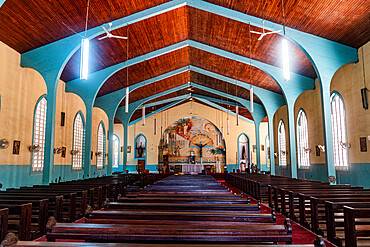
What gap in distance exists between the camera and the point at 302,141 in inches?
619

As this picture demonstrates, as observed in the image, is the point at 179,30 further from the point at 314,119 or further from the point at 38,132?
the point at 314,119

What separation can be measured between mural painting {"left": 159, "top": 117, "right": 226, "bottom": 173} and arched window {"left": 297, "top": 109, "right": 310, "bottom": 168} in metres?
8.52

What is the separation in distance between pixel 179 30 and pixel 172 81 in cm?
669

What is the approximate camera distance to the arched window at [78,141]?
14656mm

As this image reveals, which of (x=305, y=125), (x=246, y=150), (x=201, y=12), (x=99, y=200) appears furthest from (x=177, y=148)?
(x=99, y=200)

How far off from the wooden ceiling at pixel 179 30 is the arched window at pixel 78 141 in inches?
84.6

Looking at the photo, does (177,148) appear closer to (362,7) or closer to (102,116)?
(102,116)

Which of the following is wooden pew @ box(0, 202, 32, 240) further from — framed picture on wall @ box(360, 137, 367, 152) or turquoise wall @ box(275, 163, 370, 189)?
framed picture on wall @ box(360, 137, 367, 152)

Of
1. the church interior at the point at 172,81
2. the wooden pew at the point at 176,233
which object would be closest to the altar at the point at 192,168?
the church interior at the point at 172,81

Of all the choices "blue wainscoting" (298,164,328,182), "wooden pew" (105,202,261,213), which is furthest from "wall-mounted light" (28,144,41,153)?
"blue wainscoting" (298,164,328,182)

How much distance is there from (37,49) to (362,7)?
951cm

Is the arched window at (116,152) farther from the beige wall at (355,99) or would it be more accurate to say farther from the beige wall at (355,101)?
the beige wall at (355,101)

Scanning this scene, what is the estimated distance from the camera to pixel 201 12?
32.7ft

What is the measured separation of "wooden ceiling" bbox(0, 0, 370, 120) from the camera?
7.90 meters
